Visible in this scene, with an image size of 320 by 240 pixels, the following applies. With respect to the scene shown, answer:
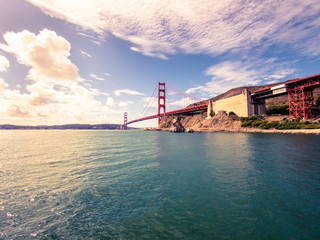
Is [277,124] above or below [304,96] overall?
below

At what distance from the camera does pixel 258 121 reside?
48.5 metres

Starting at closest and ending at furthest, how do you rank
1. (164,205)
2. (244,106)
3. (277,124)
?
(164,205) → (277,124) → (244,106)

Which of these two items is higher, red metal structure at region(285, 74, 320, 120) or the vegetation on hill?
red metal structure at region(285, 74, 320, 120)

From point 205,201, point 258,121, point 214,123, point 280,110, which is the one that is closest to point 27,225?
point 205,201

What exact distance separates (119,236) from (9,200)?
5769mm

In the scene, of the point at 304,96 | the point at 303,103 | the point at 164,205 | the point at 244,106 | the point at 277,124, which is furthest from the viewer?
the point at 244,106

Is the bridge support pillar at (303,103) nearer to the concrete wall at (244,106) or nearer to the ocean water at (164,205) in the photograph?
the concrete wall at (244,106)

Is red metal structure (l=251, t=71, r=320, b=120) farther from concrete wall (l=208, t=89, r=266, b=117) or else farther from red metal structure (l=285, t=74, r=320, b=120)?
concrete wall (l=208, t=89, r=266, b=117)

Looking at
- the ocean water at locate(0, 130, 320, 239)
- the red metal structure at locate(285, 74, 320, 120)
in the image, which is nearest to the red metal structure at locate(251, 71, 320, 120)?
the red metal structure at locate(285, 74, 320, 120)

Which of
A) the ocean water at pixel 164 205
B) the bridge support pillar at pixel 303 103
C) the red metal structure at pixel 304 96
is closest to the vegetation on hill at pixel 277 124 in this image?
the bridge support pillar at pixel 303 103

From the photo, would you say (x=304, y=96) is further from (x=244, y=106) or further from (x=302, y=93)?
(x=244, y=106)

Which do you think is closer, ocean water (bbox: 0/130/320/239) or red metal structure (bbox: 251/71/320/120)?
ocean water (bbox: 0/130/320/239)

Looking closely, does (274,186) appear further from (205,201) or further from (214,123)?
(214,123)

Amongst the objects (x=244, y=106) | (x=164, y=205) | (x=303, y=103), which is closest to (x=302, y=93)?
(x=303, y=103)
